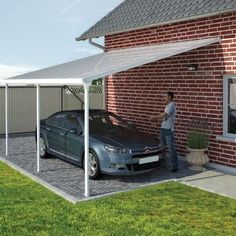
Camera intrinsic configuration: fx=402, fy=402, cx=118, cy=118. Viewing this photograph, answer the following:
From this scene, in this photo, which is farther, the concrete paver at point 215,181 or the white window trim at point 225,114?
the white window trim at point 225,114

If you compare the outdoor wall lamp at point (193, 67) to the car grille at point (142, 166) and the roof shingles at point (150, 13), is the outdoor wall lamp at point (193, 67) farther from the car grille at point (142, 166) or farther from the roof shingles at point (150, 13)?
the car grille at point (142, 166)

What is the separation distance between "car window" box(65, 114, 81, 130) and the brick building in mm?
2985

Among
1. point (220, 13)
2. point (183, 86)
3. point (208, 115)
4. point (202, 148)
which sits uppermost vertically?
point (220, 13)

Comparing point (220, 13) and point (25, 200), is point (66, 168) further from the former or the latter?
point (220, 13)

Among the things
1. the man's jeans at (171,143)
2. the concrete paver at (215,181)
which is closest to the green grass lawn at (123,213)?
the concrete paver at (215,181)

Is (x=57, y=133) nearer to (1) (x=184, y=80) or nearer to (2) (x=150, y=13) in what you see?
(1) (x=184, y=80)

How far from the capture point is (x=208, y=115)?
33.9 feet

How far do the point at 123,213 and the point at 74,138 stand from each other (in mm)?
3439

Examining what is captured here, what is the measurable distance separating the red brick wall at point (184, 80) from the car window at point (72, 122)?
9.78 feet

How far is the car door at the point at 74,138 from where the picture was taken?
959 cm

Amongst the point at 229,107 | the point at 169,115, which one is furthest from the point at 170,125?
the point at 229,107

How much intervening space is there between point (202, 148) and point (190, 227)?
3.85m

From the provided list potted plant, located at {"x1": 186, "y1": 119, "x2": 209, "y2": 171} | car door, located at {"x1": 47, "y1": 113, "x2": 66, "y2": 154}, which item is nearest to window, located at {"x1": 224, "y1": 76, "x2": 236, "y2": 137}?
potted plant, located at {"x1": 186, "y1": 119, "x2": 209, "y2": 171}

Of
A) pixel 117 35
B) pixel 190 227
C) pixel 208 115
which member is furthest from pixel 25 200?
pixel 117 35
